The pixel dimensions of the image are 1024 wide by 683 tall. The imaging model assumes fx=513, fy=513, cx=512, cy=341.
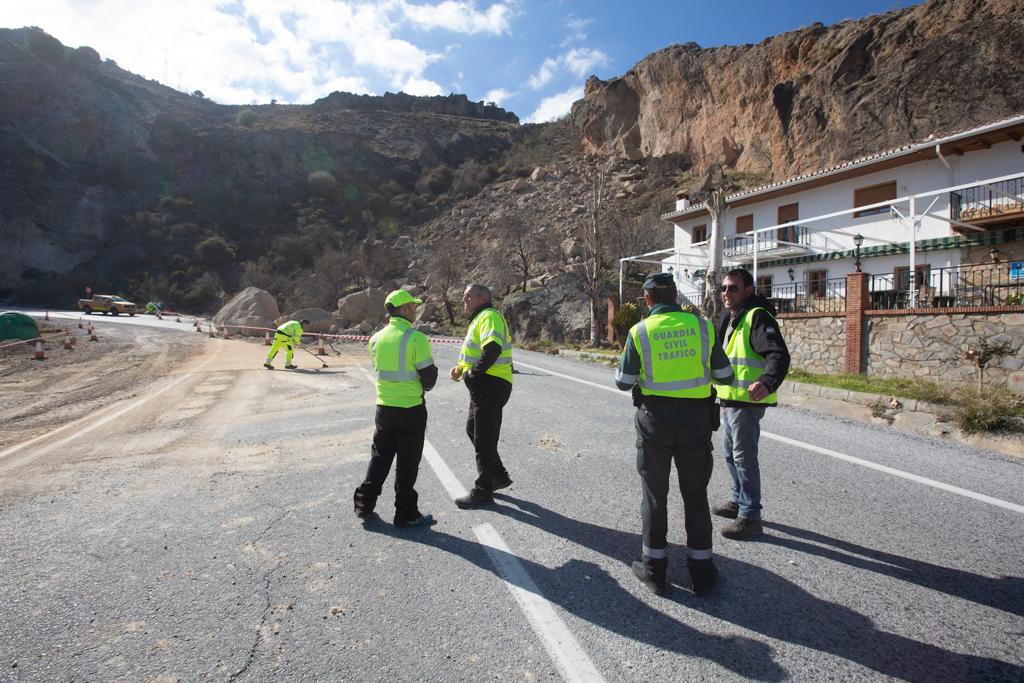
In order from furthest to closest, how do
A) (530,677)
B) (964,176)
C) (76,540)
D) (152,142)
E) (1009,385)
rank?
(152,142)
(964,176)
(1009,385)
(76,540)
(530,677)

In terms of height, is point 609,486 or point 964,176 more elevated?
point 964,176

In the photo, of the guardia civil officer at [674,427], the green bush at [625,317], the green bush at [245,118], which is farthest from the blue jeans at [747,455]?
the green bush at [245,118]

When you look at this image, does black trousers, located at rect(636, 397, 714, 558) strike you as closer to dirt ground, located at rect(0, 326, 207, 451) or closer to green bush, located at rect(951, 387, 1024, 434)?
green bush, located at rect(951, 387, 1024, 434)

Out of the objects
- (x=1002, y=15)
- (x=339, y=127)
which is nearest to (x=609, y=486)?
(x=1002, y=15)

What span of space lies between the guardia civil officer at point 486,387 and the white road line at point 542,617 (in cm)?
65

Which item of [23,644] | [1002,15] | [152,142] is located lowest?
[23,644]

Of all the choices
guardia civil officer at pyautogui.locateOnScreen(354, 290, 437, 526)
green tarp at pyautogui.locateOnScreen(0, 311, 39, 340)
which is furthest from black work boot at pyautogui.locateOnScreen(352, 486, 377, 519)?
green tarp at pyautogui.locateOnScreen(0, 311, 39, 340)

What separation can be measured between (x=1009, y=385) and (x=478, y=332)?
10.8 meters

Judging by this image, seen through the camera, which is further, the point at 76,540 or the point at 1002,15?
the point at 1002,15

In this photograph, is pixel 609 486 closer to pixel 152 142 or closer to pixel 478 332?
pixel 478 332

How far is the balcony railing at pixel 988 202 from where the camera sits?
49.9 ft

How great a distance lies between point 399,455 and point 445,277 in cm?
3098

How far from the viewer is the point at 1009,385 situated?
9422 millimetres

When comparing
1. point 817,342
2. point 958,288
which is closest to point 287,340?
point 817,342
